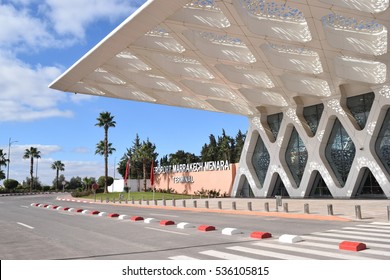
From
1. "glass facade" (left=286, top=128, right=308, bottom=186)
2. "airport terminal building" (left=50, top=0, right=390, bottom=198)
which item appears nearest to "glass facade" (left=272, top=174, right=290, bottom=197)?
"airport terminal building" (left=50, top=0, right=390, bottom=198)

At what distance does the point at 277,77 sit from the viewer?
3319 centimetres

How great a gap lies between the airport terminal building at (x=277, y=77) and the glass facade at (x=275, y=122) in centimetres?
12

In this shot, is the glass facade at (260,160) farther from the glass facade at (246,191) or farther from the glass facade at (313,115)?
the glass facade at (313,115)

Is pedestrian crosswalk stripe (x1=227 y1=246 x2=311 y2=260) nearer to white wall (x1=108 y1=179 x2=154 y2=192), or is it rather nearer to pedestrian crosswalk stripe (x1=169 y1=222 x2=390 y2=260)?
pedestrian crosswalk stripe (x1=169 y1=222 x2=390 y2=260)

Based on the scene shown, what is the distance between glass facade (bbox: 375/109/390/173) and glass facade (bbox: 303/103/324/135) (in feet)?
24.8

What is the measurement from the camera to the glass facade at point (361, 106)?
35.7 m

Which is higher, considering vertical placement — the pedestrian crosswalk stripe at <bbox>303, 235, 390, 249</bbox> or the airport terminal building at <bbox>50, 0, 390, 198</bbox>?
the airport terminal building at <bbox>50, 0, 390, 198</bbox>

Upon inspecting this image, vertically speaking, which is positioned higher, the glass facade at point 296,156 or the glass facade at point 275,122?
the glass facade at point 275,122

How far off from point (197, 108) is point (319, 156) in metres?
15.5

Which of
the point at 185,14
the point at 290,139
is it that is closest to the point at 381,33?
the point at 185,14

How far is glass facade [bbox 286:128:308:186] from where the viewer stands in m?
42.2

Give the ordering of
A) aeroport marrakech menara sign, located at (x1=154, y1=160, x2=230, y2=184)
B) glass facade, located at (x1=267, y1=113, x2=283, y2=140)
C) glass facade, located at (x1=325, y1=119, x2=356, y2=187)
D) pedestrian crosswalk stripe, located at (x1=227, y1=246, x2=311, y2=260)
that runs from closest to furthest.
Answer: pedestrian crosswalk stripe, located at (x1=227, y1=246, x2=311, y2=260) < glass facade, located at (x1=325, y1=119, x2=356, y2=187) < glass facade, located at (x1=267, y1=113, x2=283, y2=140) < aeroport marrakech menara sign, located at (x1=154, y1=160, x2=230, y2=184)

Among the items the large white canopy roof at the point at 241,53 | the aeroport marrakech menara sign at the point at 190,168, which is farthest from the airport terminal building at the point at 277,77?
the aeroport marrakech menara sign at the point at 190,168

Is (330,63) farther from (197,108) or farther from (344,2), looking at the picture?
(197,108)
